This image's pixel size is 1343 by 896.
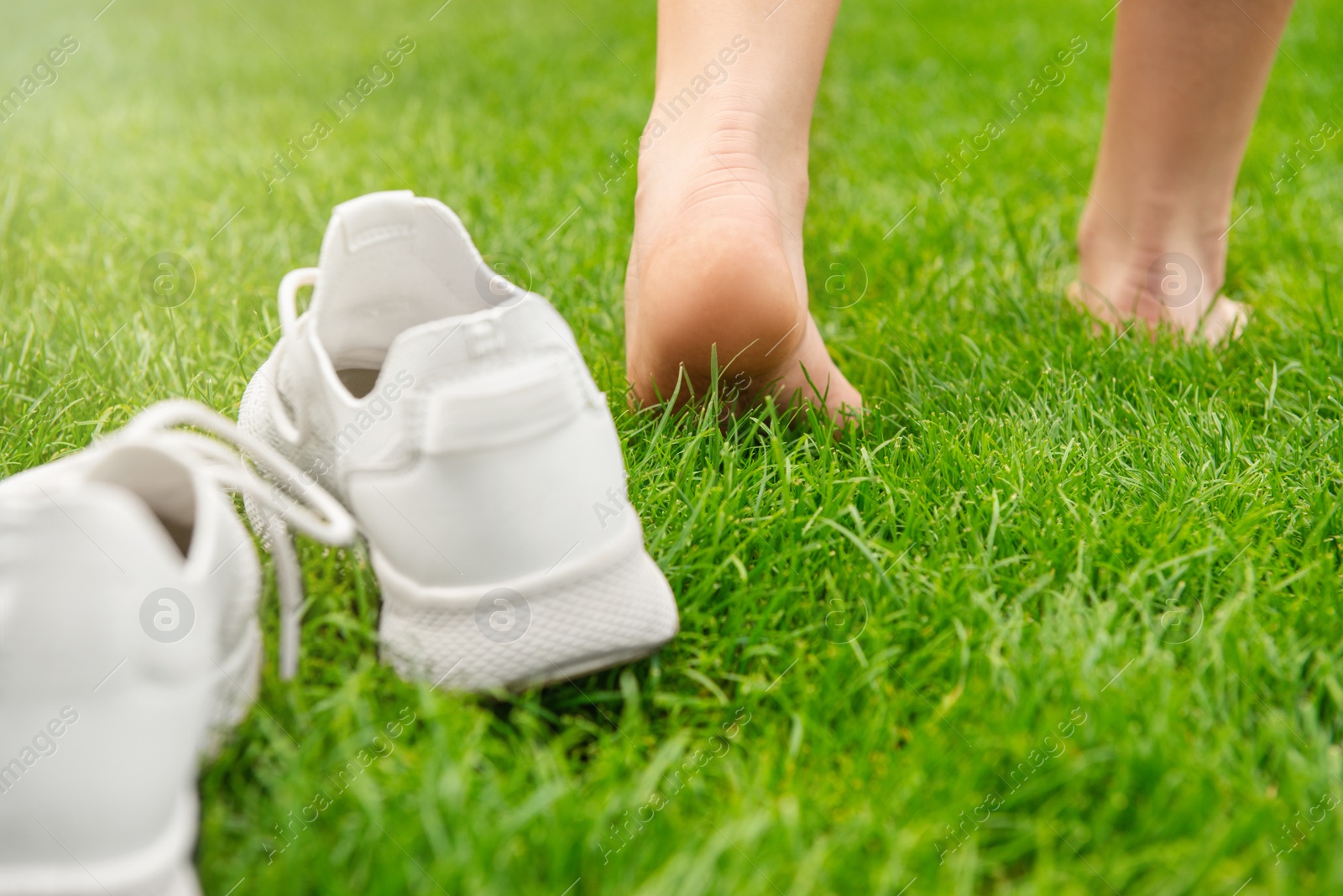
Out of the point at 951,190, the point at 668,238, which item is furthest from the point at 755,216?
the point at 951,190

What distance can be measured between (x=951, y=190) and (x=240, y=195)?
1.62 m

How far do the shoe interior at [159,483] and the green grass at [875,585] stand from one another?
0.48 ft

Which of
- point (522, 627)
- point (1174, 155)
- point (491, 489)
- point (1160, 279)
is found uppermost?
point (491, 489)

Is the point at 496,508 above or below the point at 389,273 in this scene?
below

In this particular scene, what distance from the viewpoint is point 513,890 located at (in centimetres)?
71

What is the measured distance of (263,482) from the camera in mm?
893

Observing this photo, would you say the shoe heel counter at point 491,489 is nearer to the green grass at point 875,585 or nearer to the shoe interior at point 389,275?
the green grass at point 875,585

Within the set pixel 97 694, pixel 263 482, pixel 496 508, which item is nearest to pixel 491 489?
pixel 496 508

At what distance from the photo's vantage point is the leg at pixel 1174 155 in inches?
63.2

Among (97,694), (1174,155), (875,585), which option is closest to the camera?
(97,694)

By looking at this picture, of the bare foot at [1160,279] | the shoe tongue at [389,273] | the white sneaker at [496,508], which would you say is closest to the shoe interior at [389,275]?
the shoe tongue at [389,273]

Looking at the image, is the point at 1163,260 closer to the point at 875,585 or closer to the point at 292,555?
the point at 875,585

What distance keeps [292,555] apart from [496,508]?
20 centimetres

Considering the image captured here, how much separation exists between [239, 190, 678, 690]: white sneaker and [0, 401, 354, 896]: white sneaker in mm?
173
